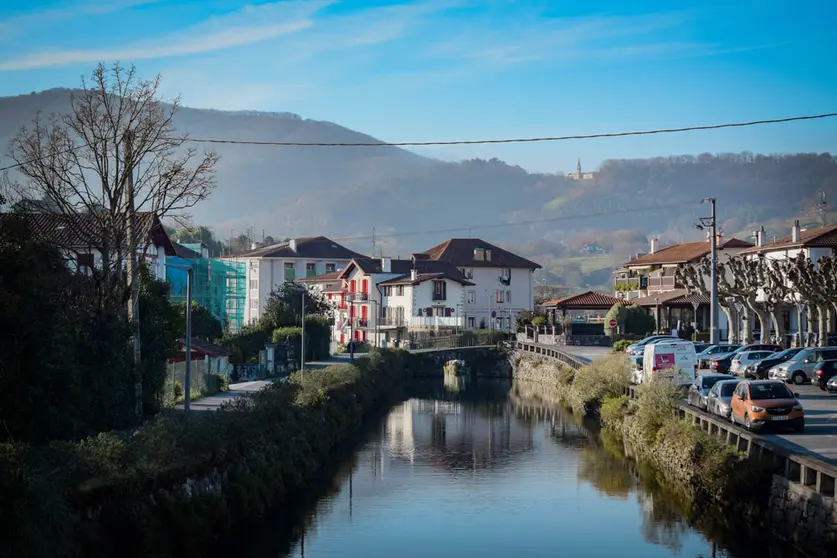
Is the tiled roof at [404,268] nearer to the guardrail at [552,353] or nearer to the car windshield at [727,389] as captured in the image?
the guardrail at [552,353]

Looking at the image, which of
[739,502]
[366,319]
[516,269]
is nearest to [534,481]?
[739,502]

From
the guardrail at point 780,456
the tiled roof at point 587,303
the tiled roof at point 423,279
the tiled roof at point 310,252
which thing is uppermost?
the tiled roof at point 310,252

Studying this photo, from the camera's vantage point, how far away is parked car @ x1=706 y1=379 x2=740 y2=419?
3797 cm

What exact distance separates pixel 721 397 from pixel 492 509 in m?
9.57

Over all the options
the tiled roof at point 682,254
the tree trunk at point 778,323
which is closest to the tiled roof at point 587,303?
the tiled roof at point 682,254

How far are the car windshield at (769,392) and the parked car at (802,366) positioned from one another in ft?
53.3

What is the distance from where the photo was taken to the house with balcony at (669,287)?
307 ft

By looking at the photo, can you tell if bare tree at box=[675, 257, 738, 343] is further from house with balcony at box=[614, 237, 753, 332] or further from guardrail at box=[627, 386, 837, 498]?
guardrail at box=[627, 386, 837, 498]

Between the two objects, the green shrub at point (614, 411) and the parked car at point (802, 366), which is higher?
the parked car at point (802, 366)

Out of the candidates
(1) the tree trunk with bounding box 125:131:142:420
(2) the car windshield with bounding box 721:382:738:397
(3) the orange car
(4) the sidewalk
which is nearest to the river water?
(3) the orange car

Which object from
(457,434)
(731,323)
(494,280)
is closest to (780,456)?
(457,434)

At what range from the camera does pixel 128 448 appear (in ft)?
83.4

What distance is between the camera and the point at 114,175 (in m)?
39.1

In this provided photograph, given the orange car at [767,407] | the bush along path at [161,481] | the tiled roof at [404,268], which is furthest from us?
the tiled roof at [404,268]
